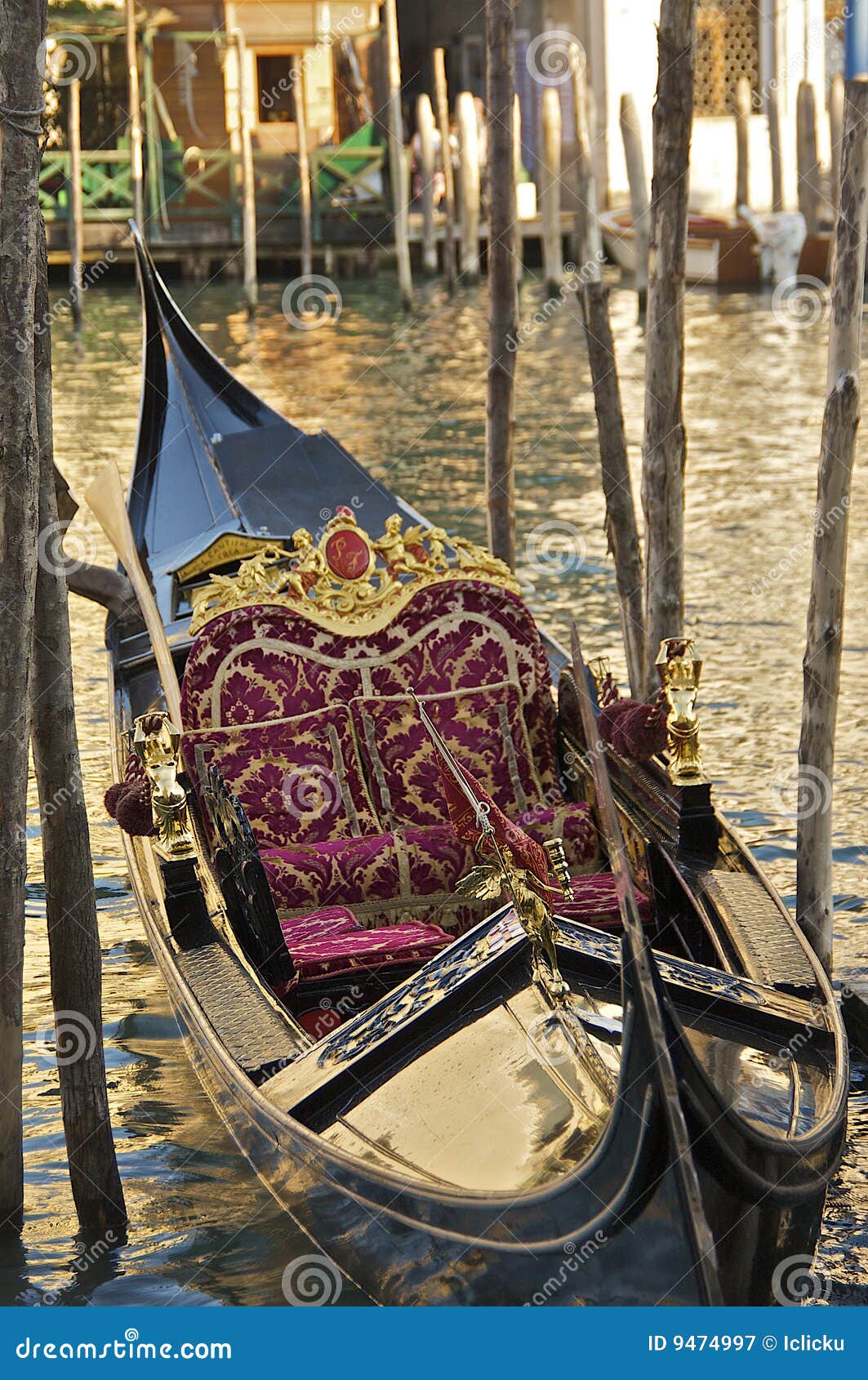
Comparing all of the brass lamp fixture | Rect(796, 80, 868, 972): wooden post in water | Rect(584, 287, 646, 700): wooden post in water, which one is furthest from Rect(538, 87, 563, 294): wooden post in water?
the brass lamp fixture

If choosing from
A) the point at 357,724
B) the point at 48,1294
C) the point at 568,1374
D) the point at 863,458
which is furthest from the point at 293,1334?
the point at 863,458

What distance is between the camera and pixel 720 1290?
1.89m

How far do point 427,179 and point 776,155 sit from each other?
2.98 m

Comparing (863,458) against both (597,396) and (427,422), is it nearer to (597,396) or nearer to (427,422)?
(427,422)

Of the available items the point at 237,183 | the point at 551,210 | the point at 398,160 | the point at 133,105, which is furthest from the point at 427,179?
the point at 133,105

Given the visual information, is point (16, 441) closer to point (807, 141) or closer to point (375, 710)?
point (375, 710)

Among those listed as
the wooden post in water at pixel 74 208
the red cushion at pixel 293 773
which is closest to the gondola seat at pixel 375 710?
the red cushion at pixel 293 773

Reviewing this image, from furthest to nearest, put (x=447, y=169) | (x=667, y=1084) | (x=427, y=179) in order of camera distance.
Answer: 1. (x=447, y=169)
2. (x=427, y=179)
3. (x=667, y=1084)

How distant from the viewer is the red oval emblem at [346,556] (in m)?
3.50

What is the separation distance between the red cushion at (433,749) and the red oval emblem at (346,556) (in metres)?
0.26

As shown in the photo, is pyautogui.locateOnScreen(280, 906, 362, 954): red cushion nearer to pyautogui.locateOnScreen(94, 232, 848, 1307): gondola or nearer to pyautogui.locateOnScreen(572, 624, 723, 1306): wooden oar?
pyautogui.locateOnScreen(94, 232, 848, 1307): gondola

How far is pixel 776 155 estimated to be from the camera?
48.2 ft

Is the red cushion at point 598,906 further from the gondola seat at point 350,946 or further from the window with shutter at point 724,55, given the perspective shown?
the window with shutter at point 724,55

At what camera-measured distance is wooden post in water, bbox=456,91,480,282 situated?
1374 cm
